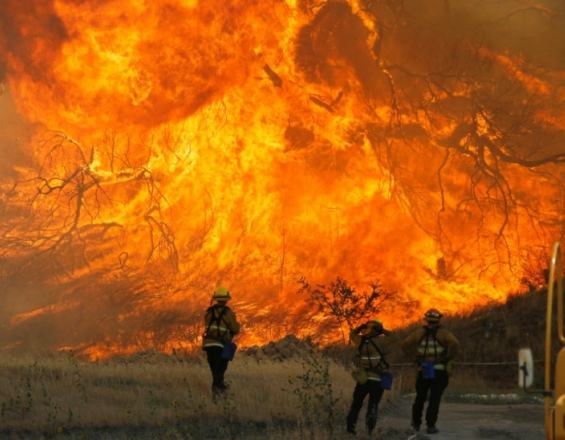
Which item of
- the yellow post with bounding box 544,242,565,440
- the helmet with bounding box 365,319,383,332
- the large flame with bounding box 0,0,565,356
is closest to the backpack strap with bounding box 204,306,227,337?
the helmet with bounding box 365,319,383,332

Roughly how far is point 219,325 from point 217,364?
0.70 meters

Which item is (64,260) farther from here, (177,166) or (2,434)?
(2,434)

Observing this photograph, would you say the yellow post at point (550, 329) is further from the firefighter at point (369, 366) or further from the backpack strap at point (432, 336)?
the backpack strap at point (432, 336)

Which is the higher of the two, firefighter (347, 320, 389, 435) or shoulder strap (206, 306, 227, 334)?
shoulder strap (206, 306, 227, 334)

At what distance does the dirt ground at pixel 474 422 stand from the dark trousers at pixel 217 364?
252 centimetres

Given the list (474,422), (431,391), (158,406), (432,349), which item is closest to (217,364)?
(158,406)

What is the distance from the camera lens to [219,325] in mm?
15125

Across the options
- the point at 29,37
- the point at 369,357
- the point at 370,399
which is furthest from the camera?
the point at 29,37

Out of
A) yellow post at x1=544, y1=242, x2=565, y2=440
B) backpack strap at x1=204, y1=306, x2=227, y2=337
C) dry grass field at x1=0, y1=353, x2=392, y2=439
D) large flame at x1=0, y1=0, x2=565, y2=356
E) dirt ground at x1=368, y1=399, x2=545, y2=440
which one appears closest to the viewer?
yellow post at x1=544, y1=242, x2=565, y2=440

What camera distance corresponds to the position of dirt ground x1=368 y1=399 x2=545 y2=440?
1369cm

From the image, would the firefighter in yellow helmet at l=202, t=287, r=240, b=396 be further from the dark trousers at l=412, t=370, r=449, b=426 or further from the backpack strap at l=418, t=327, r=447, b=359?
the backpack strap at l=418, t=327, r=447, b=359

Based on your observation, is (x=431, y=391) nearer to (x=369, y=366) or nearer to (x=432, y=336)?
(x=432, y=336)

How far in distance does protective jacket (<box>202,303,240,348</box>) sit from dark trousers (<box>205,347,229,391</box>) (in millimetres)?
99

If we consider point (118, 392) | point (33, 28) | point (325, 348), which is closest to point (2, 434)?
point (118, 392)
